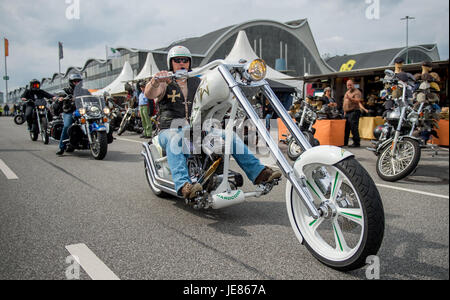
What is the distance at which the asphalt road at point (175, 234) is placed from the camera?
8.14 feet

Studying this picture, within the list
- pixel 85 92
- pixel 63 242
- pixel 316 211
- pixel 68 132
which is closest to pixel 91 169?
pixel 68 132

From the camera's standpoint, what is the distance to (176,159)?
3.65 meters

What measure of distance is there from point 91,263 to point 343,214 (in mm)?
1805

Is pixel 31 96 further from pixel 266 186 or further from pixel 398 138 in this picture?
pixel 398 138

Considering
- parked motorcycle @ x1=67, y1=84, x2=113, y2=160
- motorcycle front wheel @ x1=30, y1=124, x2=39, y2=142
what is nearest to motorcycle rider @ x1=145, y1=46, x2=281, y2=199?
parked motorcycle @ x1=67, y1=84, x2=113, y2=160

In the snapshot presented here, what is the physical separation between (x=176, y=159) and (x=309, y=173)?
144 cm

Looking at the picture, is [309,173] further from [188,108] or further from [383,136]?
[383,136]

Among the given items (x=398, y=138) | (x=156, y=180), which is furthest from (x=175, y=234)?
(x=398, y=138)

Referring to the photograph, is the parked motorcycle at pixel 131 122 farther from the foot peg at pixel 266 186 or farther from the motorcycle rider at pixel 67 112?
the foot peg at pixel 266 186

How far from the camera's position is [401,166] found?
554 cm

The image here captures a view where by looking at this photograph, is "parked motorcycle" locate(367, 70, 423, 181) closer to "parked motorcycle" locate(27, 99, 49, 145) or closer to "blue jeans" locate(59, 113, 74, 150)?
"blue jeans" locate(59, 113, 74, 150)

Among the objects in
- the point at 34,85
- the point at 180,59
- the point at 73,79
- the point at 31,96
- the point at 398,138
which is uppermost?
the point at 34,85

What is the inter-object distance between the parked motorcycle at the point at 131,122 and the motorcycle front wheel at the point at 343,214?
1235cm

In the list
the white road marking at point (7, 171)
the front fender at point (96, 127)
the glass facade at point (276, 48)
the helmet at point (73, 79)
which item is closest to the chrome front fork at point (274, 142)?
the white road marking at point (7, 171)
